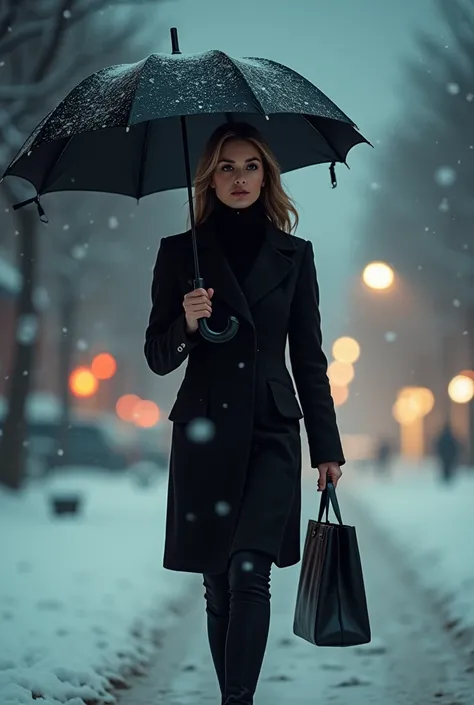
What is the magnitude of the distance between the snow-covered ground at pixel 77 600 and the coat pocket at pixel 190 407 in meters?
1.33

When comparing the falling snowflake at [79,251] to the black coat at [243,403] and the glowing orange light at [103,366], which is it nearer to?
the glowing orange light at [103,366]

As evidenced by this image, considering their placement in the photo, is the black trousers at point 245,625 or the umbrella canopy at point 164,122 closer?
the black trousers at point 245,625

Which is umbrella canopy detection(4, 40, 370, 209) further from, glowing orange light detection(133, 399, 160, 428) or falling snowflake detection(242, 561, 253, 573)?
glowing orange light detection(133, 399, 160, 428)

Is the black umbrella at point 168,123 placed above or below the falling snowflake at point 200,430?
above

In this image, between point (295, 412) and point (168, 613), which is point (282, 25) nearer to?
point (168, 613)

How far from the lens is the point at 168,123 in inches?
219

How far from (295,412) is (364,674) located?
210 centimetres

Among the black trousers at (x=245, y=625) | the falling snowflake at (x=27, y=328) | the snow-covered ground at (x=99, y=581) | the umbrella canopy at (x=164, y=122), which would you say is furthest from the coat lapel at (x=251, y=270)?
the falling snowflake at (x=27, y=328)

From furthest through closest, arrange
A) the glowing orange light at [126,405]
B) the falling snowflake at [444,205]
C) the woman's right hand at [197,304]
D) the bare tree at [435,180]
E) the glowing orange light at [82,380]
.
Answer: the glowing orange light at [126,405]
the glowing orange light at [82,380]
the falling snowflake at [444,205]
the bare tree at [435,180]
the woman's right hand at [197,304]

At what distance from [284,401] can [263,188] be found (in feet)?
2.75

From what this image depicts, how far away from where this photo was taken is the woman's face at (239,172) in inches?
182

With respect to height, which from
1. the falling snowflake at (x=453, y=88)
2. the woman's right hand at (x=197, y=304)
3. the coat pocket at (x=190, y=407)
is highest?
the falling snowflake at (x=453, y=88)

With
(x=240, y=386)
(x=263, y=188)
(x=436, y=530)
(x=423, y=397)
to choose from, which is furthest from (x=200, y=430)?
(x=423, y=397)

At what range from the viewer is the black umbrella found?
4.49m
